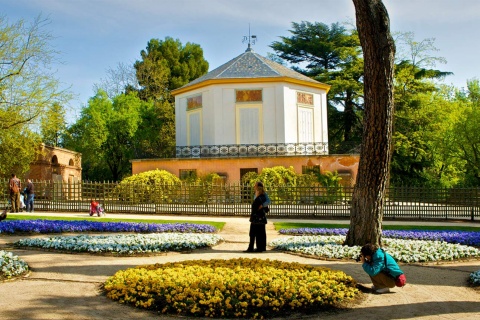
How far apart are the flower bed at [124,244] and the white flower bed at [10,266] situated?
94.9 inches

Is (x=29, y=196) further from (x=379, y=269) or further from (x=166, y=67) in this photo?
(x=166, y=67)

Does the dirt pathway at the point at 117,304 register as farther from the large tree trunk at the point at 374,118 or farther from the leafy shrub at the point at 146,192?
the leafy shrub at the point at 146,192

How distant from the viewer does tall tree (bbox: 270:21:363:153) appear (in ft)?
150

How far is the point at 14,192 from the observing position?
2466cm

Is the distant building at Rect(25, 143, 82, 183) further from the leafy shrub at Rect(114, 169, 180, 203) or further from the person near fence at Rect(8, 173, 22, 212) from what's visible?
the leafy shrub at Rect(114, 169, 180, 203)

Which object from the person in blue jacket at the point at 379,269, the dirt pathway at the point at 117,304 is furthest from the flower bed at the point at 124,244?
the person in blue jacket at the point at 379,269

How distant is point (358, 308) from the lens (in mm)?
7387

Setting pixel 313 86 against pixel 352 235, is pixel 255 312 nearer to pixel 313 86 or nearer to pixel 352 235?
pixel 352 235

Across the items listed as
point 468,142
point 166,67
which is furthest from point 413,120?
point 166,67

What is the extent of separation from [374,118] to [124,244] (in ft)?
21.5

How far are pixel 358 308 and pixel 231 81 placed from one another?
2816 centimetres

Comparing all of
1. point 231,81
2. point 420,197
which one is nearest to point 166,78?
point 231,81

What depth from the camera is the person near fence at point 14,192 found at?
2423cm

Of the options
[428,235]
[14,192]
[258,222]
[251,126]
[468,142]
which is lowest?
[428,235]
